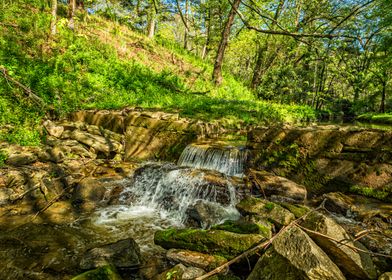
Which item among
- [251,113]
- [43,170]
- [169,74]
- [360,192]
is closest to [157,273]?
[43,170]

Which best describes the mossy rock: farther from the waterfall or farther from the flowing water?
the waterfall

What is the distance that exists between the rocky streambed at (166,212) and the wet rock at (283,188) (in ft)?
0.09

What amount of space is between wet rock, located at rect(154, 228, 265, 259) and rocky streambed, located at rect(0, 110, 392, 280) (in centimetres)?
2

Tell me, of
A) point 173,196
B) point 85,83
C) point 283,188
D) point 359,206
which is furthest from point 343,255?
point 85,83

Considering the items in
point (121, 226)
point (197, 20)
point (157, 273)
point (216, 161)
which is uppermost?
point (197, 20)

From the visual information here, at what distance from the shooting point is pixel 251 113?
1284 cm

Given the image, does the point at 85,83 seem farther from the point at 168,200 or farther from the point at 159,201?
the point at 168,200

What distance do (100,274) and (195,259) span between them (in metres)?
1.35

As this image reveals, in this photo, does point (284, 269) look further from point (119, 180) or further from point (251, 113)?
point (251, 113)

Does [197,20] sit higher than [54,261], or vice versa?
[197,20]

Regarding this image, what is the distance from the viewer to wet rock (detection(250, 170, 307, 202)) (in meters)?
6.67

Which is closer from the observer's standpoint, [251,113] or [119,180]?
[119,180]

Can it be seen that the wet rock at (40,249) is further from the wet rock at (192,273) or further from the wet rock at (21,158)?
the wet rock at (21,158)

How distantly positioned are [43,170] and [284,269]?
6573 mm
